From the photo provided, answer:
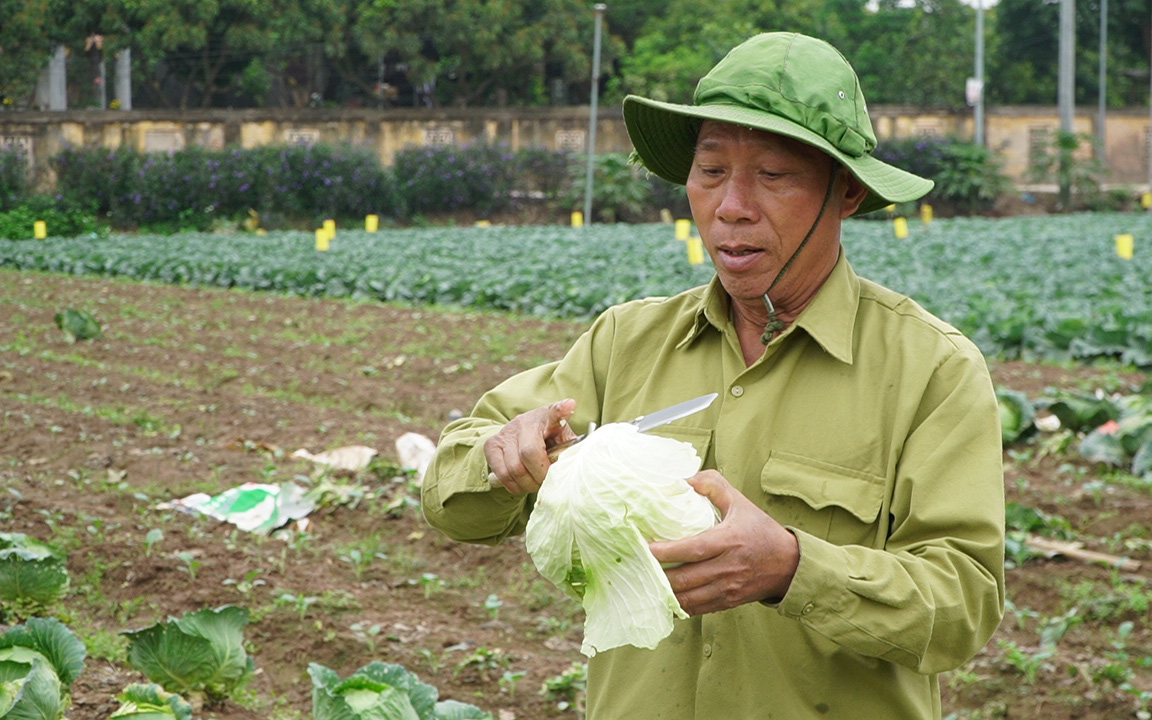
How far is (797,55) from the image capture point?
1952 millimetres

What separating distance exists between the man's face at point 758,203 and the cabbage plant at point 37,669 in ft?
6.00

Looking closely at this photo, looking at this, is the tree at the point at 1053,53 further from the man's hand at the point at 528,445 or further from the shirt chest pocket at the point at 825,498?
the man's hand at the point at 528,445

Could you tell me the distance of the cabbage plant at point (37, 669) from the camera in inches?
109

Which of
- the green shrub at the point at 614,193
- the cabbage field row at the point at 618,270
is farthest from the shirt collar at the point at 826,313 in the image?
the green shrub at the point at 614,193

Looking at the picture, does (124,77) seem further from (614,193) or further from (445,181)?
(614,193)

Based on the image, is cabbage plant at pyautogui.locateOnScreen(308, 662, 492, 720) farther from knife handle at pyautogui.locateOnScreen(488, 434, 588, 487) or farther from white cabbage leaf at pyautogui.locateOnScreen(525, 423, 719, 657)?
white cabbage leaf at pyautogui.locateOnScreen(525, 423, 719, 657)

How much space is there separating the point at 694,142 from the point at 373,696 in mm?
1402

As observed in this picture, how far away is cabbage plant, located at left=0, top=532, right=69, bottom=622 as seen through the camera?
364 centimetres

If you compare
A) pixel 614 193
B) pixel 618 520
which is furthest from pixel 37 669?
pixel 614 193

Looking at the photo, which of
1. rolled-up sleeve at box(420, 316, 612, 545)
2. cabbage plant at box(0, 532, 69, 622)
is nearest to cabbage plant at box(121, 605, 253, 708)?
cabbage plant at box(0, 532, 69, 622)

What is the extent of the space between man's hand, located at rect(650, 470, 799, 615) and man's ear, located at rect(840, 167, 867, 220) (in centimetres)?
63

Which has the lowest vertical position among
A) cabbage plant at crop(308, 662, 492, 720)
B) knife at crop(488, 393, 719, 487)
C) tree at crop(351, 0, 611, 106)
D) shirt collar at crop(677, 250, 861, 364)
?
cabbage plant at crop(308, 662, 492, 720)

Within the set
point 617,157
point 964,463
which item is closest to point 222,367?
point 964,463

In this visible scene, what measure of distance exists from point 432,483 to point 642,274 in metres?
11.0
